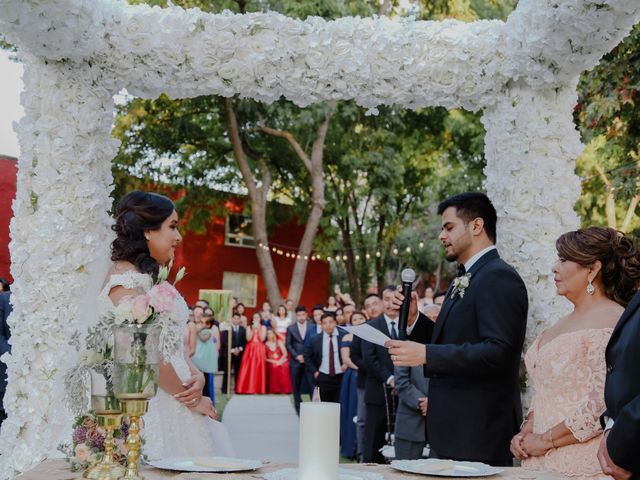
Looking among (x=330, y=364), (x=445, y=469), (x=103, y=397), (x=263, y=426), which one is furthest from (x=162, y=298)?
(x=263, y=426)

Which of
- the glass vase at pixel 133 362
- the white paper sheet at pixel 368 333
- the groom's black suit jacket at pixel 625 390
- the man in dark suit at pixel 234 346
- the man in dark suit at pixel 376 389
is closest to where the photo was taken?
the glass vase at pixel 133 362

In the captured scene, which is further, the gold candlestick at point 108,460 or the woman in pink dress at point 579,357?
the woman in pink dress at point 579,357

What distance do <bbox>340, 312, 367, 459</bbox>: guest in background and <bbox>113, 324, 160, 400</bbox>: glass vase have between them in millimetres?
7010

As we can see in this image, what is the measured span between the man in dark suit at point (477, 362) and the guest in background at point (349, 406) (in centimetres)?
525

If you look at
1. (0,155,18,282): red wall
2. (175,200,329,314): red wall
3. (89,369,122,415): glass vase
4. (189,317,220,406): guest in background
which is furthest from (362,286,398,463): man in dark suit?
(175,200,329,314): red wall

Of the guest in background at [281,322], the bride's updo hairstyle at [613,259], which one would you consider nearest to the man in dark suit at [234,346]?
the guest in background at [281,322]

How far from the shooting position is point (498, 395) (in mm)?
3754

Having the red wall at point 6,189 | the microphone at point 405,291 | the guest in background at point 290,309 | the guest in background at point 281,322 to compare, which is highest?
the red wall at point 6,189

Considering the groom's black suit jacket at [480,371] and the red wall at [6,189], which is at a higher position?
the red wall at [6,189]

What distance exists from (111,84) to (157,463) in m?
2.91

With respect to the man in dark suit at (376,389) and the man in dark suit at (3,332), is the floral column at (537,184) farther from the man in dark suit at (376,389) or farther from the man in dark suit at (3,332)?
the man in dark suit at (3,332)

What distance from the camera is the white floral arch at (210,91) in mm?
4496

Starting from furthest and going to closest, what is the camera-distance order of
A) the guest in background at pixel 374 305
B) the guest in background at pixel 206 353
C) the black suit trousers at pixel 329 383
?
the guest in background at pixel 206 353 → the black suit trousers at pixel 329 383 → the guest in background at pixel 374 305

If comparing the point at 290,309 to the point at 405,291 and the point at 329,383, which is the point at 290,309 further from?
the point at 405,291
